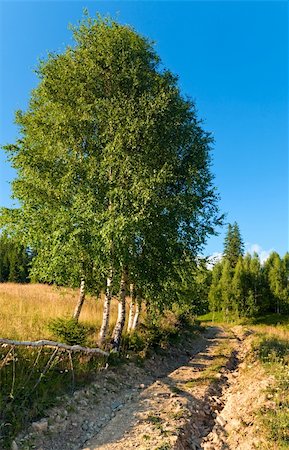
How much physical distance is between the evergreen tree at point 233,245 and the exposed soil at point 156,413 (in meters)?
80.9

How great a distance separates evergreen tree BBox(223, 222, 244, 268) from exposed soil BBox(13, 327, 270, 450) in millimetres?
80880

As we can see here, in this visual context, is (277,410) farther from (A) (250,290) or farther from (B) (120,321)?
(A) (250,290)

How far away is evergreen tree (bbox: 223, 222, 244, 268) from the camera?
9607 cm

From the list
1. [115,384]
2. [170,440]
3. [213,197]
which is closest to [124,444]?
[170,440]

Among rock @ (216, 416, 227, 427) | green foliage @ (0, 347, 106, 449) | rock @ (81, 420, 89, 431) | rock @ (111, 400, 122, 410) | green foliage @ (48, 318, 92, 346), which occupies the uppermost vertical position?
green foliage @ (48, 318, 92, 346)

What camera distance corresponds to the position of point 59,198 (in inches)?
651

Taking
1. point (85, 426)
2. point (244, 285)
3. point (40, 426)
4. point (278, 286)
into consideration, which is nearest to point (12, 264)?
point (244, 285)

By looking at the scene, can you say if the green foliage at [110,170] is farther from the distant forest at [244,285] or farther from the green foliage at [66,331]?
the distant forest at [244,285]

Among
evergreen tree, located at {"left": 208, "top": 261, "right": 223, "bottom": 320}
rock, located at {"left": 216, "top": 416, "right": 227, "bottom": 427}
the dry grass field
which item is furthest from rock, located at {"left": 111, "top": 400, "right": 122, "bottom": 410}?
evergreen tree, located at {"left": 208, "top": 261, "right": 223, "bottom": 320}

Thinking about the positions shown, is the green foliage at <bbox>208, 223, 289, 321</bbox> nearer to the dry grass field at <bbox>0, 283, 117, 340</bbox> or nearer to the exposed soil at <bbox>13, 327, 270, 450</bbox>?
the dry grass field at <bbox>0, 283, 117, 340</bbox>

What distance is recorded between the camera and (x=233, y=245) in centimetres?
9881

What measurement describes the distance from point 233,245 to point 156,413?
299 feet

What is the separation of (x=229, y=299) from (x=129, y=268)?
72.0 m

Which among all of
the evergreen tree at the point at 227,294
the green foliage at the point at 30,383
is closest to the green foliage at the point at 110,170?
the green foliage at the point at 30,383
